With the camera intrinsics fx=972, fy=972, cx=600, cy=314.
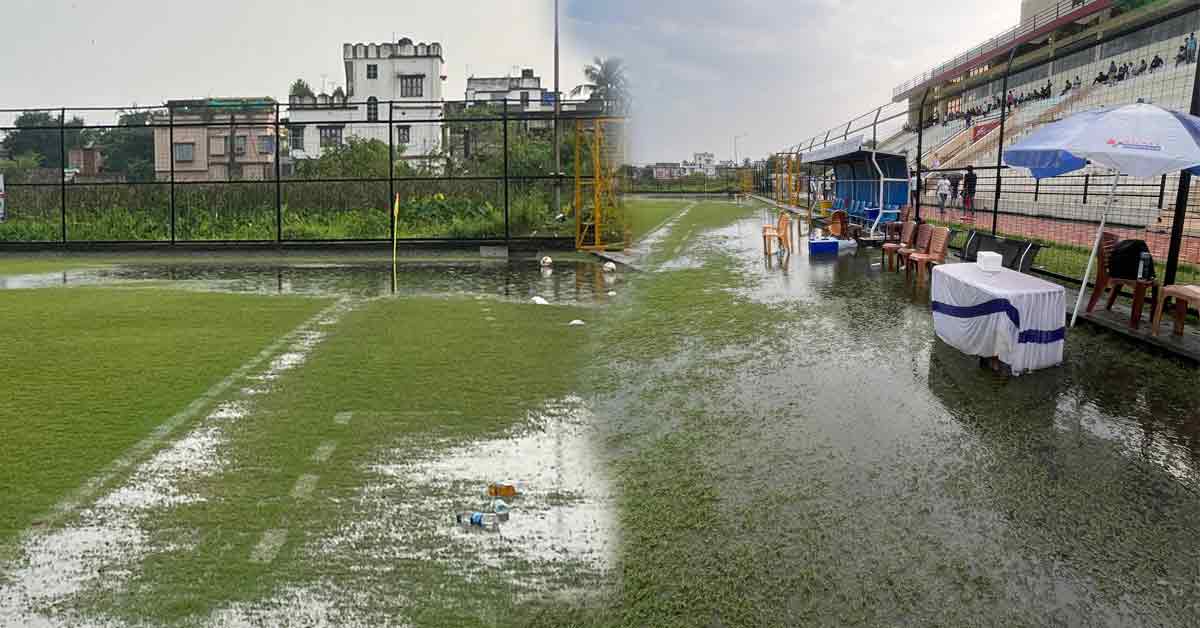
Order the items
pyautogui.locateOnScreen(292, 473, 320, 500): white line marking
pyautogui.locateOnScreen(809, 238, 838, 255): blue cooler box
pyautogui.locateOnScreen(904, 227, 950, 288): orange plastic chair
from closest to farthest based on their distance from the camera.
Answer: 1. pyautogui.locateOnScreen(292, 473, 320, 500): white line marking
2. pyautogui.locateOnScreen(904, 227, 950, 288): orange plastic chair
3. pyautogui.locateOnScreen(809, 238, 838, 255): blue cooler box

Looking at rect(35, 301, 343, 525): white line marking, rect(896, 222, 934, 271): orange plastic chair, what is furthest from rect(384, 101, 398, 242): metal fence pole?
rect(35, 301, 343, 525): white line marking

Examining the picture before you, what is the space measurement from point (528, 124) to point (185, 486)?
1994 centimetres

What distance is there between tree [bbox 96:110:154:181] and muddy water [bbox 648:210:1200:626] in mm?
19225

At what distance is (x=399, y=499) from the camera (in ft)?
17.3

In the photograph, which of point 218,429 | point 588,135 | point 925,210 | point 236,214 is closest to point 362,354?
point 218,429

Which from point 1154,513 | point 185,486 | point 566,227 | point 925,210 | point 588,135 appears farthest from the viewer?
point 925,210

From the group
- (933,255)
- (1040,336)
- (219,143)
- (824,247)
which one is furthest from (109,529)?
(219,143)

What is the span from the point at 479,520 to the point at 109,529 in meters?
1.82

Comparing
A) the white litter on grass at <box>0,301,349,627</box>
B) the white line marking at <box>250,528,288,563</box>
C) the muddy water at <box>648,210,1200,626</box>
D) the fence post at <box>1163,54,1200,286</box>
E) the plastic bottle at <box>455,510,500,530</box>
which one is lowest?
the white litter on grass at <box>0,301,349,627</box>

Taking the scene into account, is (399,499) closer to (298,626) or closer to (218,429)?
(298,626)

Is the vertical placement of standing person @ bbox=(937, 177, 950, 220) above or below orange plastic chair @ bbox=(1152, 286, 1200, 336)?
above

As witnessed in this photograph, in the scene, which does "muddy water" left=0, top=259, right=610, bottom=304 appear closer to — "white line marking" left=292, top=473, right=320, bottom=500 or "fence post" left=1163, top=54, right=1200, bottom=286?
"fence post" left=1163, top=54, right=1200, bottom=286

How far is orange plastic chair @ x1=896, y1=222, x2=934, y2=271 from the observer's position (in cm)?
1543

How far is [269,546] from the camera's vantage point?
4.54 metres
